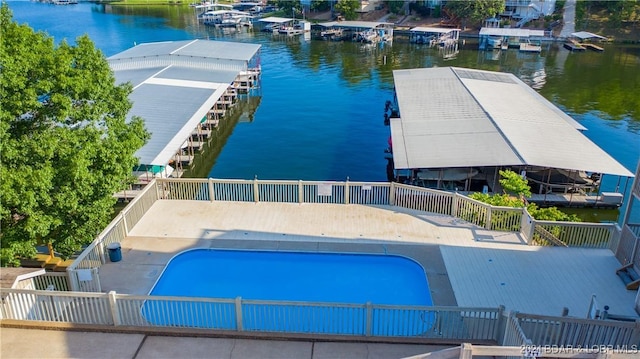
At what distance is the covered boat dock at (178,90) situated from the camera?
80.0 ft

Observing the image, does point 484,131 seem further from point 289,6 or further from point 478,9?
point 289,6

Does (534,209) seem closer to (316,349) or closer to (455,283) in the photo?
(455,283)

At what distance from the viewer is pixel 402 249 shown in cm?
1559

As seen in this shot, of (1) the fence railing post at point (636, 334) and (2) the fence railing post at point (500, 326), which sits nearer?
(1) the fence railing post at point (636, 334)

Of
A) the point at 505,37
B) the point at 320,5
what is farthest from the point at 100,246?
the point at 320,5

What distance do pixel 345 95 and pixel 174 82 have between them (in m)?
15.4

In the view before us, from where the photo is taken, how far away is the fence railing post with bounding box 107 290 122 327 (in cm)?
1101

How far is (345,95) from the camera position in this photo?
4412 cm

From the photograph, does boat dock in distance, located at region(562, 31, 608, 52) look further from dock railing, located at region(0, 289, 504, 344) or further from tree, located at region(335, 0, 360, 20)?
dock railing, located at region(0, 289, 504, 344)

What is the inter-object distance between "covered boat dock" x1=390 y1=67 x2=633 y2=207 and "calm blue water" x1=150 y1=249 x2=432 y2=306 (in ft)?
26.0

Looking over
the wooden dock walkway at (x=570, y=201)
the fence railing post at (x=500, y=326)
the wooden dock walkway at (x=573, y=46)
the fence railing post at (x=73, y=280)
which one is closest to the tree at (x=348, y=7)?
the wooden dock walkway at (x=573, y=46)

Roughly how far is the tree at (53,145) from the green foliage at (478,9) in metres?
71.3

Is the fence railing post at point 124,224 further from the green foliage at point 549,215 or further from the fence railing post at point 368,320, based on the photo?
the green foliage at point 549,215

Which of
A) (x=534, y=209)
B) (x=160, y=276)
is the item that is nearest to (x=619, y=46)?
(x=534, y=209)
